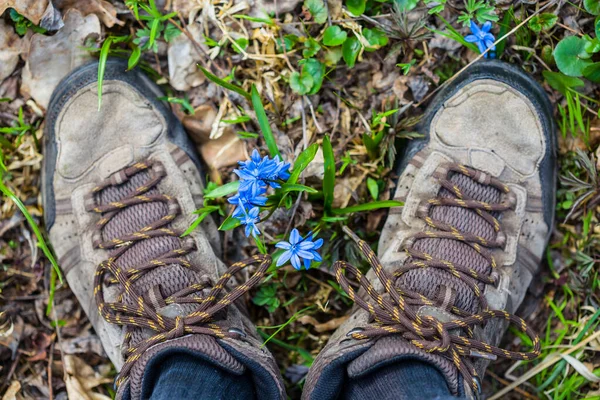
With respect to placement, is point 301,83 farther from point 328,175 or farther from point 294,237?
point 294,237

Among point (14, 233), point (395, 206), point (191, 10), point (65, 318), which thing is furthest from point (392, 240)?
point (14, 233)

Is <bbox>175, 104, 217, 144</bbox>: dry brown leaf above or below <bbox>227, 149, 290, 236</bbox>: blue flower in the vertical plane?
below

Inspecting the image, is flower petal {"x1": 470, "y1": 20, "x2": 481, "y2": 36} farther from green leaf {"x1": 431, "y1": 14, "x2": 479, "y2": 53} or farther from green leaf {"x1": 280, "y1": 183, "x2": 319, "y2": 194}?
green leaf {"x1": 280, "y1": 183, "x2": 319, "y2": 194}

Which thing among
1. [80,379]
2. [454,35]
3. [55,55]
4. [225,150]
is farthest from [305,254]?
[55,55]

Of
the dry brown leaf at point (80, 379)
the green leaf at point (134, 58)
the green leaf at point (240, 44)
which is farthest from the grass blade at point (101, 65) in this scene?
the dry brown leaf at point (80, 379)

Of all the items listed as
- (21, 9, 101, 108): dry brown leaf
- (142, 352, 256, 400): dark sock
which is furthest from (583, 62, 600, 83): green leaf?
(21, 9, 101, 108): dry brown leaf

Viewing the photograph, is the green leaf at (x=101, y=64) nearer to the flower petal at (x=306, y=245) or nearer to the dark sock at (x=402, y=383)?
the flower petal at (x=306, y=245)

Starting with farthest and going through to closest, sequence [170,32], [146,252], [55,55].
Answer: [55,55] → [170,32] → [146,252]
